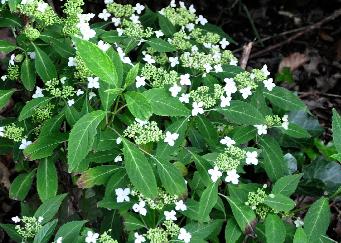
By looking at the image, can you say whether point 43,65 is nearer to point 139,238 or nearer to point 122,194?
point 122,194

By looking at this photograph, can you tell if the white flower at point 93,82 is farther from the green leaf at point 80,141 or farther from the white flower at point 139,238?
the white flower at point 139,238

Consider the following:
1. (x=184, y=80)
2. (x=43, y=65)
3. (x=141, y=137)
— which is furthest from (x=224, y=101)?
(x=43, y=65)

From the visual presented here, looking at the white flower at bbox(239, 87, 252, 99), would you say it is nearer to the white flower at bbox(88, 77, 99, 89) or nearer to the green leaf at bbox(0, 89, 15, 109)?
the white flower at bbox(88, 77, 99, 89)

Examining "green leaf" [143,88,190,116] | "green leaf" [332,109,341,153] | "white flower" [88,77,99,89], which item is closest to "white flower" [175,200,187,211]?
"green leaf" [143,88,190,116]

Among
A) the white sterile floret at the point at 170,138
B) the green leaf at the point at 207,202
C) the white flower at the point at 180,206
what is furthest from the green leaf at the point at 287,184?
the white sterile floret at the point at 170,138

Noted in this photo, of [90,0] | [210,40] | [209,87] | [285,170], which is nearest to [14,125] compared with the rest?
[209,87]
